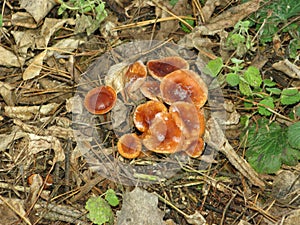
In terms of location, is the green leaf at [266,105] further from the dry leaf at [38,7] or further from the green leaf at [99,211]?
the dry leaf at [38,7]

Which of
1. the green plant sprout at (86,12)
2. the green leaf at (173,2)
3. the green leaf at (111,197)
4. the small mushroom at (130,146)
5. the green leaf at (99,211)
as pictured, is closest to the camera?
the green leaf at (99,211)

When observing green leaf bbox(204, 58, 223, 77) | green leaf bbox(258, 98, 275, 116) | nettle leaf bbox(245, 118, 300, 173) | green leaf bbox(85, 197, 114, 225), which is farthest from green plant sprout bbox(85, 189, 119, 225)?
green leaf bbox(258, 98, 275, 116)

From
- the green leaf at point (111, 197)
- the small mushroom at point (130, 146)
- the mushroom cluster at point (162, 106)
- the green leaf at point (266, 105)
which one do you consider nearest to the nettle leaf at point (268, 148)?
the green leaf at point (266, 105)

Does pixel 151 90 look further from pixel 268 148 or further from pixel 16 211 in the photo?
pixel 16 211

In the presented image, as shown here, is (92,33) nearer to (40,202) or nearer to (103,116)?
(103,116)

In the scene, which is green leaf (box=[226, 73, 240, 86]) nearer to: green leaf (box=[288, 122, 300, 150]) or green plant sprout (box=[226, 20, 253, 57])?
green plant sprout (box=[226, 20, 253, 57])

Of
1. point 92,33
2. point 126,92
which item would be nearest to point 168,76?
point 126,92
